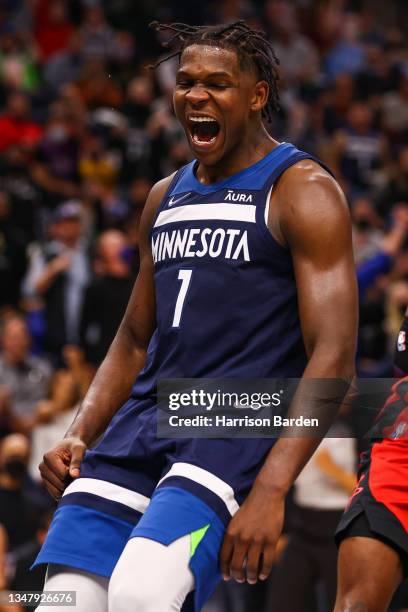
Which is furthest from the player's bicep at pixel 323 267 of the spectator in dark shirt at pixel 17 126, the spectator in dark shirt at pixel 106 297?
the spectator in dark shirt at pixel 17 126

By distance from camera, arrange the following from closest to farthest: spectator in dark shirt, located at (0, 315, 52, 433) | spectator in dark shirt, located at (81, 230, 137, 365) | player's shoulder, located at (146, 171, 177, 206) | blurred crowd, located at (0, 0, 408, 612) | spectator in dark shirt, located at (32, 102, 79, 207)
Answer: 1. player's shoulder, located at (146, 171, 177, 206)
2. blurred crowd, located at (0, 0, 408, 612)
3. spectator in dark shirt, located at (81, 230, 137, 365)
4. spectator in dark shirt, located at (0, 315, 52, 433)
5. spectator in dark shirt, located at (32, 102, 79, 207)

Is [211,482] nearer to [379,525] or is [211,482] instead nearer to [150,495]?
[150,495]

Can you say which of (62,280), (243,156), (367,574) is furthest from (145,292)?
(62,280)

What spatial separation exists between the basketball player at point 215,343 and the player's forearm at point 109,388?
2cm

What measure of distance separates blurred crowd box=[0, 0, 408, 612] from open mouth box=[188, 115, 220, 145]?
79.1 inches

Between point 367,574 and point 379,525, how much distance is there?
0.15m

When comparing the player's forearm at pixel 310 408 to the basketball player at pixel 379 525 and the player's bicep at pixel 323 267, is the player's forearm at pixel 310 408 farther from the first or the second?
the basketball player at pixel 379 525

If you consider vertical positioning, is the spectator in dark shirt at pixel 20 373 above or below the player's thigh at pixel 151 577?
below

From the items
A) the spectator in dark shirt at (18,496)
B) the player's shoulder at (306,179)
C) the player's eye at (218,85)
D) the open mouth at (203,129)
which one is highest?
the player's eye at (218,85)

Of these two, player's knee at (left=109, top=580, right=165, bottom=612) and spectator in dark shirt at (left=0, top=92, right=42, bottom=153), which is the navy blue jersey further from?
spectator in dark shirt at (left=0, top=92, right=42, bottom=153)

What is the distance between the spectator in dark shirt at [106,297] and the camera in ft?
26.8

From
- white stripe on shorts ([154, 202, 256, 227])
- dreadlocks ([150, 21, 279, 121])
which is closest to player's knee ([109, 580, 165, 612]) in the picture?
white stripe on shorts ([154, 202, 256, 227])

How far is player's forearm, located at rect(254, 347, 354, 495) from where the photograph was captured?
3.04m

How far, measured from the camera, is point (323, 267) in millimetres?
3193
